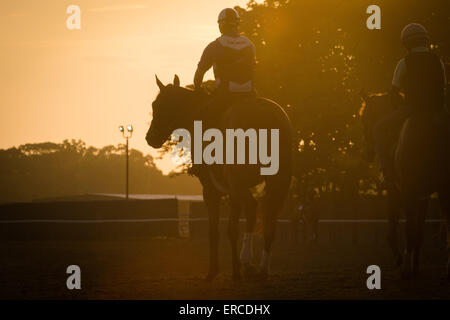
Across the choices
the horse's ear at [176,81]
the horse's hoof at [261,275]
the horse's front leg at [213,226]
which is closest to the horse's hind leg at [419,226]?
the horse's hoof at [261,275]

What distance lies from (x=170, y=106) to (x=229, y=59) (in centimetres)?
108

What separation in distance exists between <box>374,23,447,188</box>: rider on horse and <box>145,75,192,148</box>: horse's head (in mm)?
2709

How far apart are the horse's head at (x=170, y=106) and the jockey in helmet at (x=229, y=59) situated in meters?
0.33

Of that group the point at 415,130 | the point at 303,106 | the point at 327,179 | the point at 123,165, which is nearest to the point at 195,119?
the point at 415,130

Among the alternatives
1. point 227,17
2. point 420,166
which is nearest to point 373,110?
point 420,166

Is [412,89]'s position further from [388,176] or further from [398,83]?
[388,176]

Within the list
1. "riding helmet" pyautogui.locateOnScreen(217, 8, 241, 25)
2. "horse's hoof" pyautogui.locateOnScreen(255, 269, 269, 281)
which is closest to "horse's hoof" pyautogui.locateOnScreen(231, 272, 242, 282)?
"horse's hoof" pyautogui.locateOnScreen(255, 269, 269, 281)

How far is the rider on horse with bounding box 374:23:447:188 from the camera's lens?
34.3ft

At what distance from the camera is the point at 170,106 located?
11.5 metres

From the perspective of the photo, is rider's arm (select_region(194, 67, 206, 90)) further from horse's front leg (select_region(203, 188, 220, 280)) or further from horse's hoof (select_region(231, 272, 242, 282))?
horse's hoof (select_region(231, 272, 242, 282))

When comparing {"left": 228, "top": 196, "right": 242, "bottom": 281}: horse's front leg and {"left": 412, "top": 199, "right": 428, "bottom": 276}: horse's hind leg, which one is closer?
{"left": 412, "top": 199, "right": 428, "bottom": 276}: horse's hind leg

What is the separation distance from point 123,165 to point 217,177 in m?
146

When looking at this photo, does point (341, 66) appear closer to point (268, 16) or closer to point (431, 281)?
point (268, 16)

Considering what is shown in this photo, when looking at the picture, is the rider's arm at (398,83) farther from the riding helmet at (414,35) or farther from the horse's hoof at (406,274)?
the horse's hoof at (406,274)
